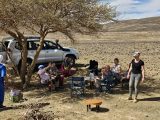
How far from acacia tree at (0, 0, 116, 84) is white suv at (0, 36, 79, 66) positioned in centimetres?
544

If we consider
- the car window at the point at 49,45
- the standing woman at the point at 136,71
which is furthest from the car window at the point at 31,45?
the standing woman at the point at 136,71

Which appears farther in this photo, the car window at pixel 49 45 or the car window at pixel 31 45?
the car window at pixel 49 45

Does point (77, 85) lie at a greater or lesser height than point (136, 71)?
lesser

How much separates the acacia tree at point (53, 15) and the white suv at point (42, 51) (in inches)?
214

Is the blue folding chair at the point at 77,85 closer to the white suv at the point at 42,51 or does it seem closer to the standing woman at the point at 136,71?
the standing woman at the point at 136,71

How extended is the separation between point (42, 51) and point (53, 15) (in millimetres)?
7951

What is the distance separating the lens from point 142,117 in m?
12.2

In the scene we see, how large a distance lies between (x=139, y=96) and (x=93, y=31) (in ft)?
10.6

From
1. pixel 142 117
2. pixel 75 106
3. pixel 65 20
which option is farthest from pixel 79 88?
pixel 142 117

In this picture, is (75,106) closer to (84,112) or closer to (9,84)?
(84,112)

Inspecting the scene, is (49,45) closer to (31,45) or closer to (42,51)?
(42,51)

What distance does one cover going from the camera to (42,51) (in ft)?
73.3

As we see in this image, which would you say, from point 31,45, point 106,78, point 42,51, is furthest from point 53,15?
point 42,51

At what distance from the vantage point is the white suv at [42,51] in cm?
2158
